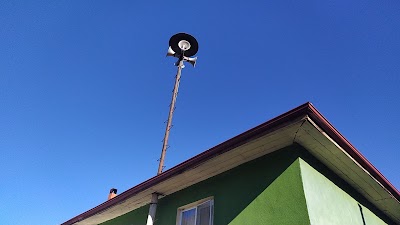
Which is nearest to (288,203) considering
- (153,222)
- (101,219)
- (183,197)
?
(183,197)

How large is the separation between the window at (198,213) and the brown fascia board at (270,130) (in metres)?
0.92

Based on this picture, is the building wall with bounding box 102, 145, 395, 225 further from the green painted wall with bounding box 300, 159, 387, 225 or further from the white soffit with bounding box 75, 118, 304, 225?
the white soffit with bounding box 75, 118, 304, 225

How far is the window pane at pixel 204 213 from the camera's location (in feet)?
21.6

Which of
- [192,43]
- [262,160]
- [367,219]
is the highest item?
[192,43]

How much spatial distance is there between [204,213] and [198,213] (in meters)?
0.20

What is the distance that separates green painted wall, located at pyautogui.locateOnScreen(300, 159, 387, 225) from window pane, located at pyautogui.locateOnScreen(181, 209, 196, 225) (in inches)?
110

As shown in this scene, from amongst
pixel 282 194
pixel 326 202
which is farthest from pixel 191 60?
pixel 326 202

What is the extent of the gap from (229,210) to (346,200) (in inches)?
107

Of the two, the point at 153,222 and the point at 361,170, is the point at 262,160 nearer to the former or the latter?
the point at 361,170

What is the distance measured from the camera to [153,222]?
7.54 m

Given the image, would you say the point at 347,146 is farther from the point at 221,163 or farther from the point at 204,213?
the point at 204,213

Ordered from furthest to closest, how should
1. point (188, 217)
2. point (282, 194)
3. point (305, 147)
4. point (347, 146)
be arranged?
point (188, 217)
point (305, 147)
point (347, 146)
point (282, 194)

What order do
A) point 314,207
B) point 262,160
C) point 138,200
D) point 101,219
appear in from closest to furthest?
point 314,207
point 262,160
point 138,200
point 101,219

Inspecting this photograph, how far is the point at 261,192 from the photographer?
19.0 feet
